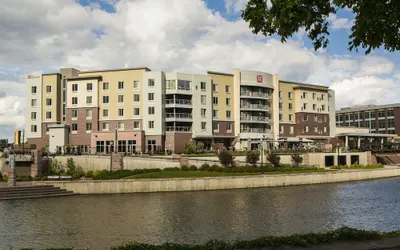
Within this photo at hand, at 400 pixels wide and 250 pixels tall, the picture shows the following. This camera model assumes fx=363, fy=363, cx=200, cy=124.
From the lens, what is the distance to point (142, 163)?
164 ft

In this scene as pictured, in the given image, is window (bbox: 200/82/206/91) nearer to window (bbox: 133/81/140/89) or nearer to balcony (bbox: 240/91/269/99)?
balcony (bbox: 240/91/269/99)

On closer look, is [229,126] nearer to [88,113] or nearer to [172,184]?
[88,113]

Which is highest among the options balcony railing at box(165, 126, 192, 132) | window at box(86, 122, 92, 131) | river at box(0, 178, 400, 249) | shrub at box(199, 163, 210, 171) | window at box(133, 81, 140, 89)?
window at box(133, 81, 140, 89)

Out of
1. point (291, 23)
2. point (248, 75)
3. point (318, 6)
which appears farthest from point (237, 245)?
point (248, 75)

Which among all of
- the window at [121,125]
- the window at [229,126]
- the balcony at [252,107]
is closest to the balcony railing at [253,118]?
the balcony at [252,107]

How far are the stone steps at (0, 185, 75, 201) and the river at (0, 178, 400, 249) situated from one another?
1788 millimetres

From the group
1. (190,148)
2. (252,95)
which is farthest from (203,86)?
(190,148)

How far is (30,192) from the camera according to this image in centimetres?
3622

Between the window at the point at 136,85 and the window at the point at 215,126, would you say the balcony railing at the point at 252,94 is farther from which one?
the window at the point at 136,85

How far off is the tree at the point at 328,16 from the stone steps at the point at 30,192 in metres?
32.2

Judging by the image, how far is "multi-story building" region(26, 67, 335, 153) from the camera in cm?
7006

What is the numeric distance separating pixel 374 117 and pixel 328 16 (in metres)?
121

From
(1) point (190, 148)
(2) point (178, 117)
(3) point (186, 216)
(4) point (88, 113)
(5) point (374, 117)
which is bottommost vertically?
(3) point (186, 216)

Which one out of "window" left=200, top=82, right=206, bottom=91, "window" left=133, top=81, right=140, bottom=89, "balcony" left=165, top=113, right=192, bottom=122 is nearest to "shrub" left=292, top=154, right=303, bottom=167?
"balcony" left=165, top=113, right=192, bottom=122
